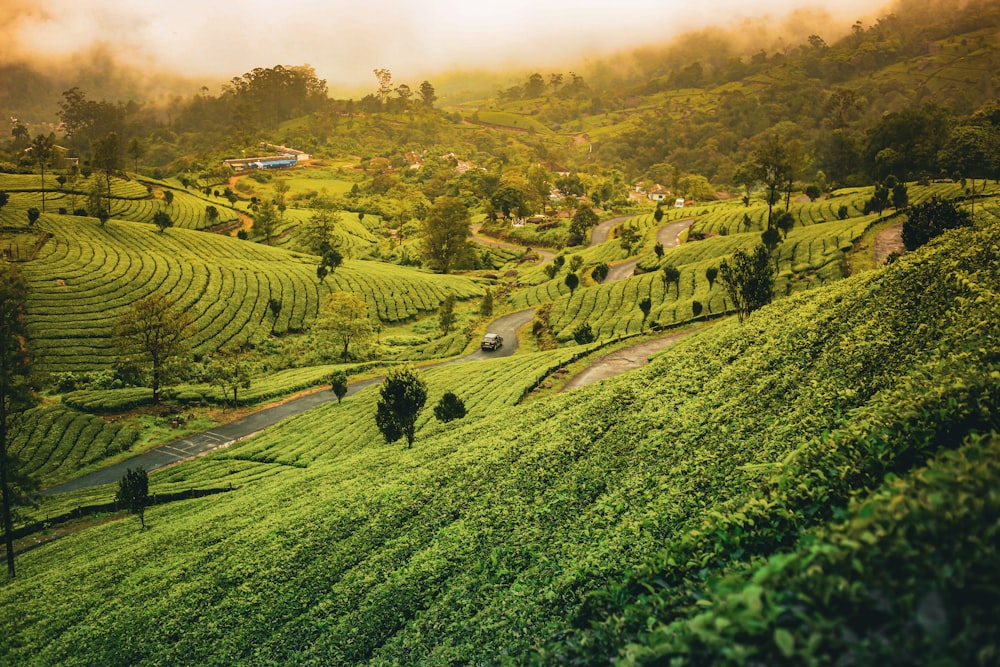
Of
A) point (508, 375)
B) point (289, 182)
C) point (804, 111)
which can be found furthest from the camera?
point (804, 111)

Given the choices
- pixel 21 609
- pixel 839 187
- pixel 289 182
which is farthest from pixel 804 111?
pixel 21 609

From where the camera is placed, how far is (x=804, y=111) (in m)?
183

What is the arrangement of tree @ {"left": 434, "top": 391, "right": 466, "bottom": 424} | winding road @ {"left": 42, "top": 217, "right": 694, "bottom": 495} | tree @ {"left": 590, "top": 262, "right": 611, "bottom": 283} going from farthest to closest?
tree @ {"left": 590, "top": 262, "right": 611, "bottom": 283}, winding road @ {"left": 42, "top": 217, "right": 694, "bottom": 495}, tree @ {"left": 434, "top": 391, "right": 466, "bottom": 424}

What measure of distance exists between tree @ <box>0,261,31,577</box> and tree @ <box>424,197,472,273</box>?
74.8 meters

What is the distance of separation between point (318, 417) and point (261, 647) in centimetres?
3022

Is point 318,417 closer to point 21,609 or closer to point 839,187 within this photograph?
point 21,609

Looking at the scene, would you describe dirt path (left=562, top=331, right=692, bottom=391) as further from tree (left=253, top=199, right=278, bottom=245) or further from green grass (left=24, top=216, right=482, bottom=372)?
tree (left=253, top=199, right=278, bottom=245)

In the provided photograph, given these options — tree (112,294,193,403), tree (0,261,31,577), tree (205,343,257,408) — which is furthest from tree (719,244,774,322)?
tree (112,294,193,403)

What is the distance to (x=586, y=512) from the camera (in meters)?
10.4

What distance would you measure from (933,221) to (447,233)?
256 ft

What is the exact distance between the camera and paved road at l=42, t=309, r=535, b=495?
112ft

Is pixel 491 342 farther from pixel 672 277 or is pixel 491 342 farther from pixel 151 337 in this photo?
pixel 151 337

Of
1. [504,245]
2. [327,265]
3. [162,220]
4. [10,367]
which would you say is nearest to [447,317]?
[327,265]

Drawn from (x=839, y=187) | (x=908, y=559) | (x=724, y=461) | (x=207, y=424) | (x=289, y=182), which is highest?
(x=289, y=182)
